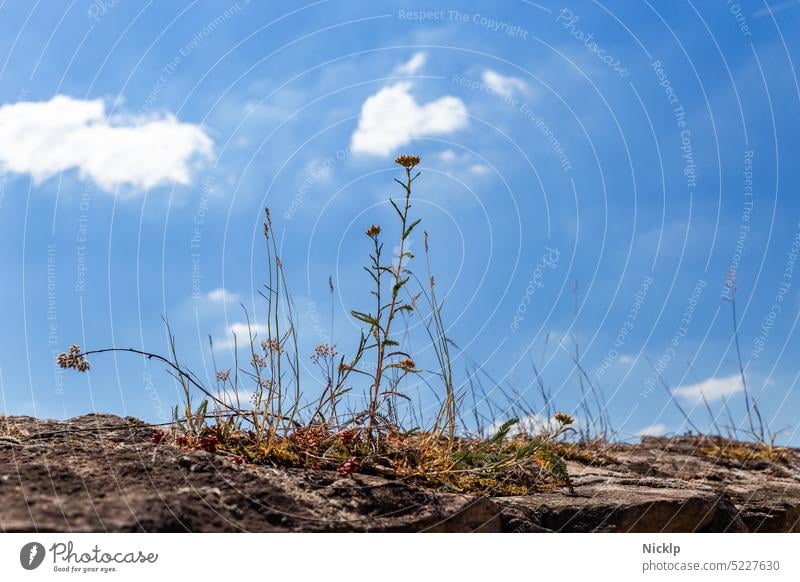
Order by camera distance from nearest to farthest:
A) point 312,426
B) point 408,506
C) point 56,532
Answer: point 56,532 → point 408,506 → point 312,426

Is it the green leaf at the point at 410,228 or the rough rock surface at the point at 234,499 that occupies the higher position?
the green leaf at the point at 410,228

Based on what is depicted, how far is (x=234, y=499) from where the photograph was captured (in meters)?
3.25

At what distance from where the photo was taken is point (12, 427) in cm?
457

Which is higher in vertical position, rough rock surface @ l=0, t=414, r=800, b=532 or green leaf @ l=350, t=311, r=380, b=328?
green leaf @ l=350, t=311, r=380, b=328

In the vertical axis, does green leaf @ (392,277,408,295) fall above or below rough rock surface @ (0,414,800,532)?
above

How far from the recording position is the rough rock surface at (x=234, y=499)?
3.06m

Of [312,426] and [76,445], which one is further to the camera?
[312,426]

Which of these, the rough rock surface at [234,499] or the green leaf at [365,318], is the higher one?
the green leaf at [365,318]

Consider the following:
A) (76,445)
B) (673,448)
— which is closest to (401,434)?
(76,445)

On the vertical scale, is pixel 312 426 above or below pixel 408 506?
above

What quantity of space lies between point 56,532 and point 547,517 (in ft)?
7.90

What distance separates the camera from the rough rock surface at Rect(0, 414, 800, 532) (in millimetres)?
3064
